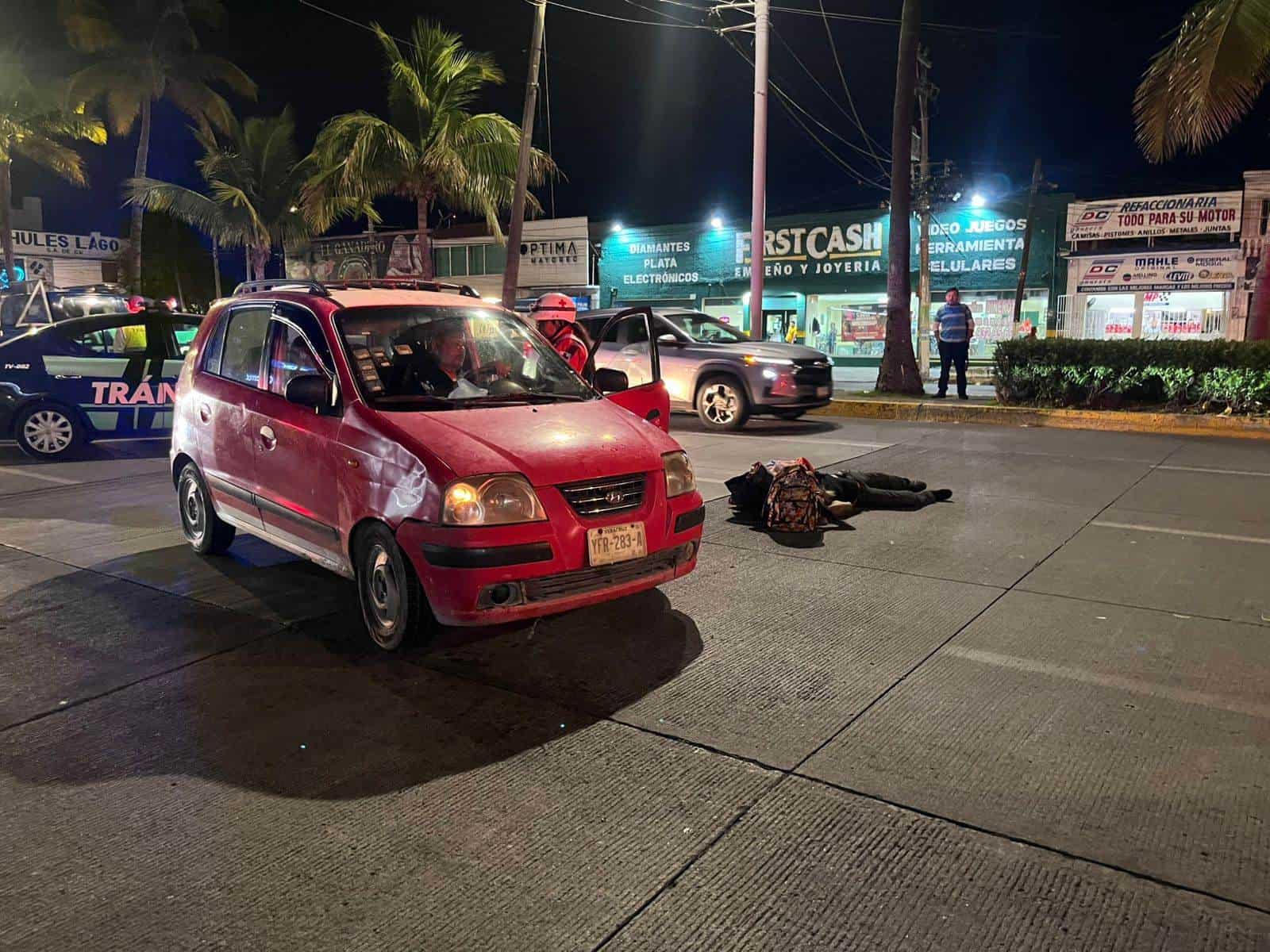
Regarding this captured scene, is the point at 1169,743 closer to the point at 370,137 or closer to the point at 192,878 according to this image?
the point at 192,878

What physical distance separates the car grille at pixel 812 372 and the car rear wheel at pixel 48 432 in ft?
27.5

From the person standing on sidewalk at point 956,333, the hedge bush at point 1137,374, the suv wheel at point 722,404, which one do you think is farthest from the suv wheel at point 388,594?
the person standing on sidewalk at point 956,333

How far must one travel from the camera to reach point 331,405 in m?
4.80

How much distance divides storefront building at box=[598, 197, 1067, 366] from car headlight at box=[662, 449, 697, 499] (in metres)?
23.2

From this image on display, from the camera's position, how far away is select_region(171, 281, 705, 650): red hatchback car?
4.19 m

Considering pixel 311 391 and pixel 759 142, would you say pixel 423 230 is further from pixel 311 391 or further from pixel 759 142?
pixel 311 391

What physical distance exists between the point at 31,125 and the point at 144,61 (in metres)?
4.86

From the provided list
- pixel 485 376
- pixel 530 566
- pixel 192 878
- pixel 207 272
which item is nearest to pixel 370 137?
pixel 485 376

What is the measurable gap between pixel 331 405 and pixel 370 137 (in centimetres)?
1707

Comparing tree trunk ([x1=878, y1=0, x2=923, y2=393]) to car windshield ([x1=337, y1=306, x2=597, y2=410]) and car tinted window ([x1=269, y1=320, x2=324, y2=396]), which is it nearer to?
car windshield ([x1=337, y1=306, x2=597, y2=410])

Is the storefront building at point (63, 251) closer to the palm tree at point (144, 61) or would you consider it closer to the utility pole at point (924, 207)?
the palm tree at point (144, 61)

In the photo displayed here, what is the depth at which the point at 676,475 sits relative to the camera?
4785 mm

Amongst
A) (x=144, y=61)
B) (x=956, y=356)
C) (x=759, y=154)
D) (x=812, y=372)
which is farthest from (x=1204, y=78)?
(x=144, y=61)

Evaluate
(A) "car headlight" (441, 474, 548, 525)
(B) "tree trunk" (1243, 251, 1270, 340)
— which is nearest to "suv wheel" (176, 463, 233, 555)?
(A) "car headlight" (441, 474, 548, 525)
